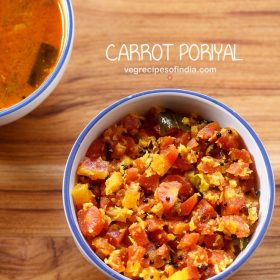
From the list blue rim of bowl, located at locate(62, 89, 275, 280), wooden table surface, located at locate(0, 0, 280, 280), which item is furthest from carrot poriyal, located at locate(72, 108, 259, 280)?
wooden table surface, located at locate(0, 0, 280, 280)

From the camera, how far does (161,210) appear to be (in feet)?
6.30

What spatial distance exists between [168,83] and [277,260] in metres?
0.70

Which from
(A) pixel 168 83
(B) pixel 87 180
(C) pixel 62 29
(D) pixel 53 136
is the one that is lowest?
(B) pixel 87 180

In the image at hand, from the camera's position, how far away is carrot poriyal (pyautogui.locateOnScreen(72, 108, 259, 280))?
74.5 inches

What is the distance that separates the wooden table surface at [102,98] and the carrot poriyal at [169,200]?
0.19 m

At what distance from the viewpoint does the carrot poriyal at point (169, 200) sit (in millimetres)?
1892

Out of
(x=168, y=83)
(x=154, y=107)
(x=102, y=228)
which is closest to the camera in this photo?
(x=102, y=228)

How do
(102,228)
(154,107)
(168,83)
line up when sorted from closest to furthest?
1. (102,228)
2. (154,107)
3. (168,83)

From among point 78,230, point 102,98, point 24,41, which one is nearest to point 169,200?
point 78,230

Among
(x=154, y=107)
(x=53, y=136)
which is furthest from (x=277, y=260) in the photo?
(x=53, y=136)

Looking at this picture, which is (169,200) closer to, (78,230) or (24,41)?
(78,230)

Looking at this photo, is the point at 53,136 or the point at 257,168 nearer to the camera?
the point at 257,168

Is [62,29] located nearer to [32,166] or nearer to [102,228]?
[32,166]

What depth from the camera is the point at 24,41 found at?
6.88 ft
